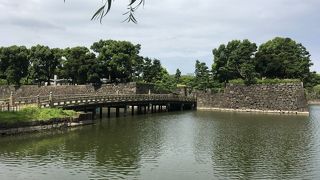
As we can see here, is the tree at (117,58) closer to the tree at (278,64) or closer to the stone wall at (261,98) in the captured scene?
the stone wall at (261,98)

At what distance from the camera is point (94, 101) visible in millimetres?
44312

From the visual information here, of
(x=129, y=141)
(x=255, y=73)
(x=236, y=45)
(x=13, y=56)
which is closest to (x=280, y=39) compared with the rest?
(x=236, y=45)

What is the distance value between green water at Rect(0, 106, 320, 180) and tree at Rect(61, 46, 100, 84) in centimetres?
3163

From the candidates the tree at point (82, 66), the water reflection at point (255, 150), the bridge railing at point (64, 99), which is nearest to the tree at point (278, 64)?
the bridge railing at point (64, 99)

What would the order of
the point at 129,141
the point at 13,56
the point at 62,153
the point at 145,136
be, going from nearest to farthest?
the point at 62,153 → the point at 129,141 → the point at 145,136 → the point at 13,56

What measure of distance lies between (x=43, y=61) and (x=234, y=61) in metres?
32.8

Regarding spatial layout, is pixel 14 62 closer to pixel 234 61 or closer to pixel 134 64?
pixel 134 64

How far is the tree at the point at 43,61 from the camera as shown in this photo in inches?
2899

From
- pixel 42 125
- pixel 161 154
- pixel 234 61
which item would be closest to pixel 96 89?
pixel 234 61

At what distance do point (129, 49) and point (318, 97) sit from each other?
4923 centimetres

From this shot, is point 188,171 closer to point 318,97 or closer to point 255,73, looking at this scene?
point 255,73

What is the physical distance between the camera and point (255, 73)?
6475 centimetres

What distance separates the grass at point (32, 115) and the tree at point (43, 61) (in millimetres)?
39646

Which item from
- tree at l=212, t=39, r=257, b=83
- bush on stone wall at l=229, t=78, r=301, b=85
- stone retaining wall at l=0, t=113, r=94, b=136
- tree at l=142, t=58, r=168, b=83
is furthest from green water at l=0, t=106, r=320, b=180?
tree at l=142, t=58, r=168, b=83
